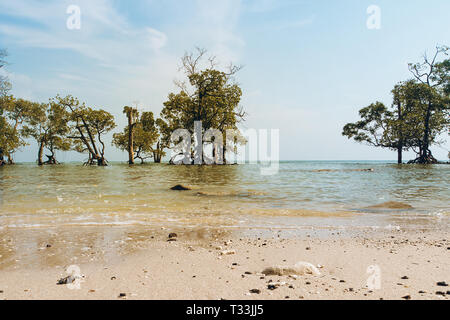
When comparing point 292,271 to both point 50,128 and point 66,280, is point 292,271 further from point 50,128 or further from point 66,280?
point 50,128

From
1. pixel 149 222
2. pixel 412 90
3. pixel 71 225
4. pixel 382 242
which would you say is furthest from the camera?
pixel 412 90

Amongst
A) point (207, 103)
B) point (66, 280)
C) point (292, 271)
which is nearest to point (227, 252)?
point (292, 271)

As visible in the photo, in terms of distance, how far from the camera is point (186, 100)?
49.6 metres

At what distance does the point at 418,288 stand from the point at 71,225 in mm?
6492

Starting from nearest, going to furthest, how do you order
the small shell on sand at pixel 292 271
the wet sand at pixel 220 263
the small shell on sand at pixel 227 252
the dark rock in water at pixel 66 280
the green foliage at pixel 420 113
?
the wet sand at pixel 220 263, the dark rock in water at pixel 66 280, the small shell on sand at pixel 292 271, the small shell on sand at pixel 227 252, the green foliage at pixel 420 113

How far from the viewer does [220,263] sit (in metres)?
3.84

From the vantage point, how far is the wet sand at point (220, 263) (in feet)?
9.55

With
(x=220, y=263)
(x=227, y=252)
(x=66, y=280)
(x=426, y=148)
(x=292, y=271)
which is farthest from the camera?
(x=426, y=148)

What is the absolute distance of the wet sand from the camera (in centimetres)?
291

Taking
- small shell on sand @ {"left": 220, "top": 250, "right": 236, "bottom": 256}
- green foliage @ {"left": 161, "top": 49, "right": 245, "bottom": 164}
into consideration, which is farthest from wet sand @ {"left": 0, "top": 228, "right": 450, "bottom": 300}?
green foliage @ {"left": 161, "top": 49, "right": 245, "bottom": 164}

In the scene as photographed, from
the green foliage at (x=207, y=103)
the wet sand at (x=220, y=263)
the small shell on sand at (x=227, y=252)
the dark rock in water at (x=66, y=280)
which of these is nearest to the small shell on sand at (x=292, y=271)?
the wet sand at (x=220, y=263)

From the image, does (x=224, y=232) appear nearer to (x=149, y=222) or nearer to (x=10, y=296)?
(x=149, y=222)

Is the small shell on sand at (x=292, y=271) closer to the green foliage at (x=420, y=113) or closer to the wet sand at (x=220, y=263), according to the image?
the wet sand at (x=220, y=263)

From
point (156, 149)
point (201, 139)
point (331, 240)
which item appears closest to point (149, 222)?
point (331, 240)
